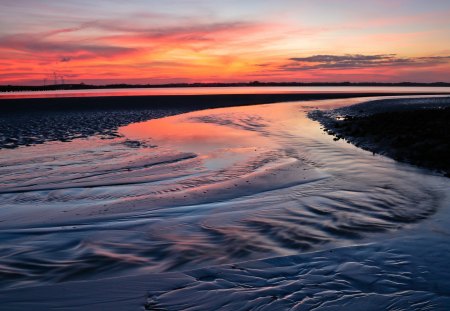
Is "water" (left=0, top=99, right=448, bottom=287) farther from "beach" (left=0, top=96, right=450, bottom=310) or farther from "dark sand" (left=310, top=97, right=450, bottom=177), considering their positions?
"dark sand" (left=310, top=97, right=450, bottom=177)

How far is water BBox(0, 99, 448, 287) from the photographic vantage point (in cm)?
615

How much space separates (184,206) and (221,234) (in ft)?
6.29

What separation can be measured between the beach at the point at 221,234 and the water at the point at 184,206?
3 cm

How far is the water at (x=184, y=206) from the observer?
615 cm

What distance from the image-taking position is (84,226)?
24.7 ft

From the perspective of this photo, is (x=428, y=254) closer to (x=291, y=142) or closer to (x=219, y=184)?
(x=219, y=184)

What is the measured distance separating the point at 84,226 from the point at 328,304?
181 inches

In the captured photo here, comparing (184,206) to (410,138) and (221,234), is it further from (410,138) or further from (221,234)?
(410,138)

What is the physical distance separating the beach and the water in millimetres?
34

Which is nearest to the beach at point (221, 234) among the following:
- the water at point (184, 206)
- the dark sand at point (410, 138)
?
the water at point (184, 206)

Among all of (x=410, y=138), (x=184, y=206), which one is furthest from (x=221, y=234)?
(x=410, y=138)

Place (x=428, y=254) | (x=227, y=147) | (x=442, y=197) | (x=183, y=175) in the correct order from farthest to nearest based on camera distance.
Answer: (x=227, y=147), (x=183, y=175), (x=442, y=197), (x=428, y=254)

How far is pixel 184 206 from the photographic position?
8.85 metres

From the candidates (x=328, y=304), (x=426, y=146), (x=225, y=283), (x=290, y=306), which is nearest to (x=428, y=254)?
(x=328, y=304)
